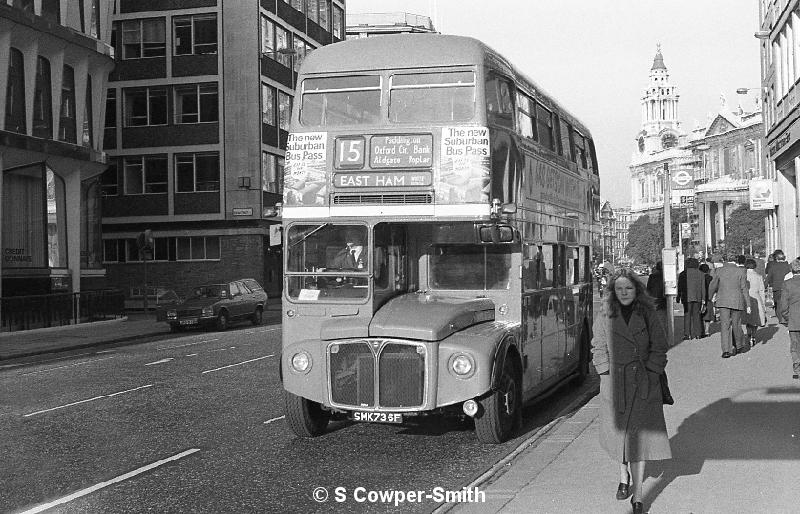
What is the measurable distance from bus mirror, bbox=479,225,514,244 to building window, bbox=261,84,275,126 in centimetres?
4051

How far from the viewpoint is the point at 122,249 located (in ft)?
Result: 166

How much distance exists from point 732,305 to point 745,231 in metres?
90.6

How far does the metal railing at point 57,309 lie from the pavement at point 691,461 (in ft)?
68.5

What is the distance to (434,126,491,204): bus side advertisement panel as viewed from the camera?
9.92 meters

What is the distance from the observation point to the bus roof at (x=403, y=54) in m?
10.2

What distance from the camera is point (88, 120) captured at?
35.8 meters

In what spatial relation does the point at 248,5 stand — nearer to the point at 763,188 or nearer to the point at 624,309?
the point at 763,188

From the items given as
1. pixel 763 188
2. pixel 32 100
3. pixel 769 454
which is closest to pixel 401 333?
pixel 769 454

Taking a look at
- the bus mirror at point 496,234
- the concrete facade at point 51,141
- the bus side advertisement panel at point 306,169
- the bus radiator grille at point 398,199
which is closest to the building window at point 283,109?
the concrete facade at point 51,141

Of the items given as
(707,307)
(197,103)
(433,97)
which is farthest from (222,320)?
(433,97)

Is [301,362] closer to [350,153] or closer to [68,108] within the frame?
[350,153]

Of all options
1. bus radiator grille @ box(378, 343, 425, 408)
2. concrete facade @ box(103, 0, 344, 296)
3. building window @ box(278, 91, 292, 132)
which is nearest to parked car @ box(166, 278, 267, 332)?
concrete facade @ box(103, 0, 344, 296)

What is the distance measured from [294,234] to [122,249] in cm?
4249

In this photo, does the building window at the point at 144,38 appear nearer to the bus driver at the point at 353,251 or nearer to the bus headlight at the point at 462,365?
the bus driver at the point at 353,251
